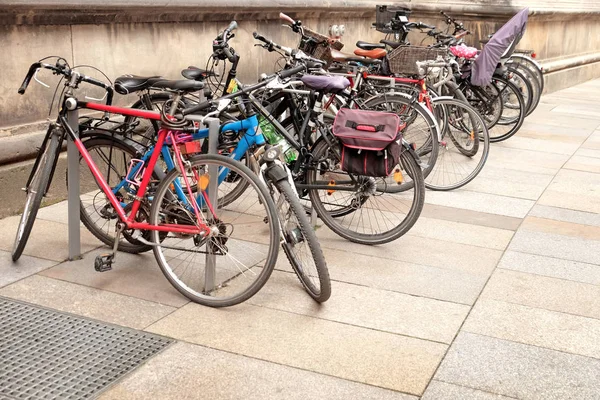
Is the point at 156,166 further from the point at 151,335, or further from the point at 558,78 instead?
the point at 558,78

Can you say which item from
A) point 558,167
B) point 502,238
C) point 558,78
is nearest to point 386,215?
point 502,238

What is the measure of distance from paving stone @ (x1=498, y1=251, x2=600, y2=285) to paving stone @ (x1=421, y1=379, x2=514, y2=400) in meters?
1.77

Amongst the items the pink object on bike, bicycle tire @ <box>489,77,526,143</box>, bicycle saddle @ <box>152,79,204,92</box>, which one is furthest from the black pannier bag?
bicycle tire @ <box>489,77,526,143</box>

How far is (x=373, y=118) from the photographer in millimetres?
5164

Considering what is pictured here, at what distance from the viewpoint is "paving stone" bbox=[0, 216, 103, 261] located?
507 cm

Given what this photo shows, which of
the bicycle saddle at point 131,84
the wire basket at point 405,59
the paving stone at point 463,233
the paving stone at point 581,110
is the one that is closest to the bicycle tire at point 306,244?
the bicycle saddle at point 131,84

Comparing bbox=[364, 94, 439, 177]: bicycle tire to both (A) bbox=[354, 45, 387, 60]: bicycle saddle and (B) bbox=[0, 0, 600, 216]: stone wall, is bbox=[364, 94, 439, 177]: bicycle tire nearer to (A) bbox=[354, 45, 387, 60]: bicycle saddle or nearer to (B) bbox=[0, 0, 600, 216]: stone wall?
(A) bbox=[354, 45, 387, 60]: bicycle saddle

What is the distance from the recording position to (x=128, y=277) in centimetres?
475

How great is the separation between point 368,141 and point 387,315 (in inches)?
45.2

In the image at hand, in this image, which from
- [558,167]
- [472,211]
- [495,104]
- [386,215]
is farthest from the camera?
[495,104]

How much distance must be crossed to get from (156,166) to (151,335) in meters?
1.00

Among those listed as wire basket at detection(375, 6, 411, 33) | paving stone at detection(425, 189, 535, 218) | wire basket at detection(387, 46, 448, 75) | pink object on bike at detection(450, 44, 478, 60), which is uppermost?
wire basket at detection(375, 6, 411, 33)

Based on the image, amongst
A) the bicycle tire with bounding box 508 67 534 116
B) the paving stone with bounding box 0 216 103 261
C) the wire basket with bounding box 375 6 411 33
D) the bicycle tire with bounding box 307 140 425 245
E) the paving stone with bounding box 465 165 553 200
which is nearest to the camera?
the paving stone with bounding box 0 216 103 261

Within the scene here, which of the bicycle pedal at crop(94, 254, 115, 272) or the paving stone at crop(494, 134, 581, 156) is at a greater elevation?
the bicycle pedal at crop(94, 254, 115, 272)
